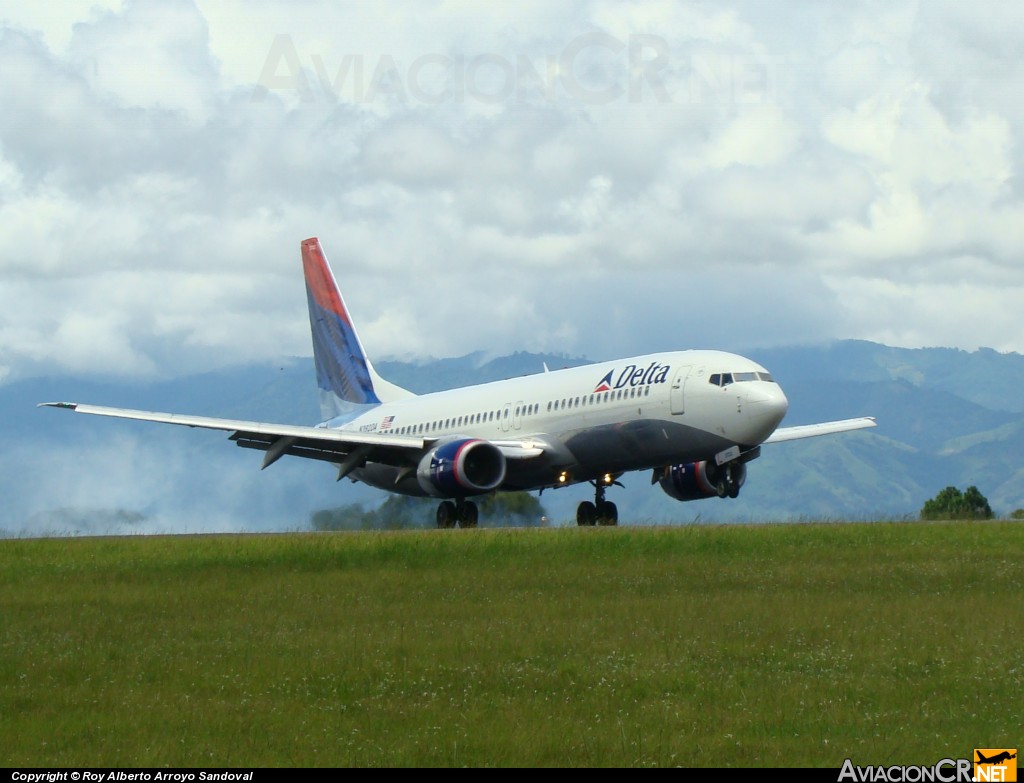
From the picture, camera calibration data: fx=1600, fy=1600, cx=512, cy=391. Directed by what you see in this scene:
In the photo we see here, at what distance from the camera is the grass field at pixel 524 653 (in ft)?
46.9

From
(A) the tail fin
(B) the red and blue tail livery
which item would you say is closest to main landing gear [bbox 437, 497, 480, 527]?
(A) the tail fin

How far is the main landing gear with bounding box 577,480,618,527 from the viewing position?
4569cm

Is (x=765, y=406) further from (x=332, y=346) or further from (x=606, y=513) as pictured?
(x=332, y=346)

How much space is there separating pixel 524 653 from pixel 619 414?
22.5 m

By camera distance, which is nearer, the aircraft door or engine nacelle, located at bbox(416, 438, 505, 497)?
the aircraft door

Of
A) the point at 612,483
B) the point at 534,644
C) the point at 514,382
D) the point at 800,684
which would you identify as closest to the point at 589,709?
the point at 800,684

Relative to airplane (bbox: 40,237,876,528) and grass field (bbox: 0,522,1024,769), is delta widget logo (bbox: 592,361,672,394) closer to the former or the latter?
airplane (bbox: 40,237,876,528)

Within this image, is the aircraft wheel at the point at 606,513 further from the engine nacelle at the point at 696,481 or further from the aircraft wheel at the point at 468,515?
the aircraft wheel at the point at 468,515

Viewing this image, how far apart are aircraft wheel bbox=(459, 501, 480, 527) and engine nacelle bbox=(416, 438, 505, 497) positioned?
73.9 inches

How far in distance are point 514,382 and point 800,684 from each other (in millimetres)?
30650

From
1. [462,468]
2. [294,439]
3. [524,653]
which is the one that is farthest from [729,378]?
[524,653]

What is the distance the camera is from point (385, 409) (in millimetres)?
52406

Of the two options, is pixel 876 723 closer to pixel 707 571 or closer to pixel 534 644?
pixel 534 644

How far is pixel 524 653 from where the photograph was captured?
1891 centimetres
